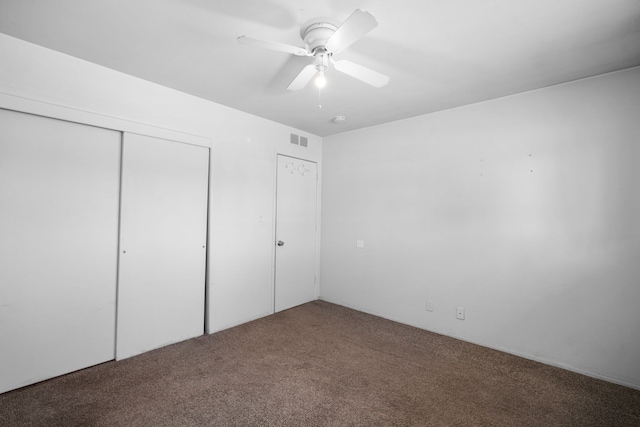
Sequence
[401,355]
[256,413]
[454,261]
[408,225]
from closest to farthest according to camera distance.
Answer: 1. [256,413]
2. [401,355]
3. [454,261]
4. [408,225]

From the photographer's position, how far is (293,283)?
4238 millimetres

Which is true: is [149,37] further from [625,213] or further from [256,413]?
[625,213]

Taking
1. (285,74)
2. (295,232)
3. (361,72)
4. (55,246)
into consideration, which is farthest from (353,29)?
(295,232)

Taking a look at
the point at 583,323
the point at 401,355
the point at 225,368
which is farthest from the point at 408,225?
the point at 225,368

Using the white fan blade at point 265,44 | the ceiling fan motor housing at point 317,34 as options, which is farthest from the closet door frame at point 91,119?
the ceiling fan motor housing at point 317,34

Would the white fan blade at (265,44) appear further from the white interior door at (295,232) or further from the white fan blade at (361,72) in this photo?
the white interior door at (295,232)

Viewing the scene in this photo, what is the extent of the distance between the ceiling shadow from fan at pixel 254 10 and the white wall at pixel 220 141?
142 cm

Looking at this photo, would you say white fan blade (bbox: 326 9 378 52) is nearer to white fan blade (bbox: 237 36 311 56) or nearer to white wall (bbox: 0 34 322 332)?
white fan blade (bbox: 237 36 311 56)

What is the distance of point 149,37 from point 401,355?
348 cm

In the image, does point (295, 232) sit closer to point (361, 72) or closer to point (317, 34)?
point (361, 72)

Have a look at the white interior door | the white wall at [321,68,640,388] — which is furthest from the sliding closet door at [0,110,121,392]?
the white wall at [321,68,640,388]

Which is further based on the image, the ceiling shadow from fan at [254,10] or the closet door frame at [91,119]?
the closet door frame at [91,119]

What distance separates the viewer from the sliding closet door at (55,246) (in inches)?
84.0

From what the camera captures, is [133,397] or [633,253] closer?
[133,397]
